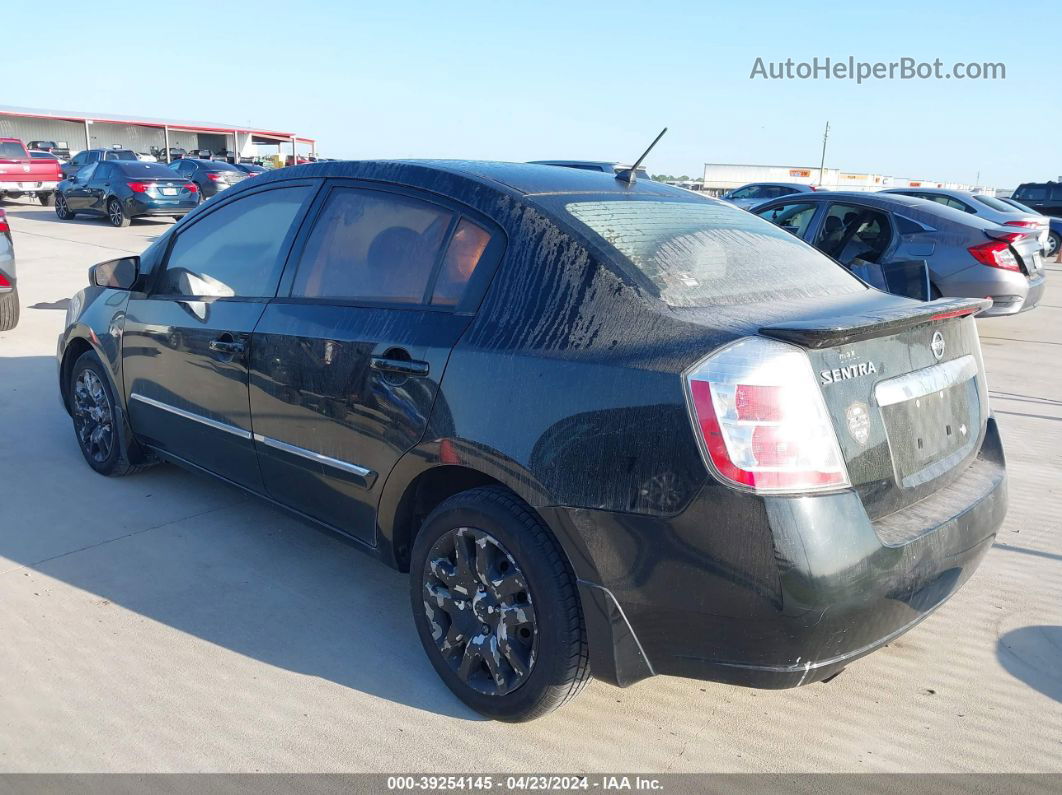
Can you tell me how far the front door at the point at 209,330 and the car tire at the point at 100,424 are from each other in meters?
0.21

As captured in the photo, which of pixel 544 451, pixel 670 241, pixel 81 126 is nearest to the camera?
pixel 544 451

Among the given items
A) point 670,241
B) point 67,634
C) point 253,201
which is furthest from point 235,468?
point 670,241

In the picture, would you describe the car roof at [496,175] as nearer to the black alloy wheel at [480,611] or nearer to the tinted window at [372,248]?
the tinted window at [372,248]

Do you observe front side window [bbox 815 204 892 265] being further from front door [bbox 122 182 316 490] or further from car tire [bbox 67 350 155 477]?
car tire [bbox 67 350 155 477]

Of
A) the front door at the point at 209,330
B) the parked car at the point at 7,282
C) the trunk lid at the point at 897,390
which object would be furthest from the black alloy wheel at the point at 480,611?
the parked car at the point at 7,282

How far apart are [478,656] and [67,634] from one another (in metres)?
1.62

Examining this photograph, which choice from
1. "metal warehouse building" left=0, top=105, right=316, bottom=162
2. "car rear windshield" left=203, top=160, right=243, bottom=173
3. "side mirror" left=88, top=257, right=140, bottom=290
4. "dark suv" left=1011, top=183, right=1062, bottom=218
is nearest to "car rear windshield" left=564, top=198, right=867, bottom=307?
"side mirror" left=88, top=257, right=140, bottom=290

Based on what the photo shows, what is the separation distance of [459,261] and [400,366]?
1.30ft

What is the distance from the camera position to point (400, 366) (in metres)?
2.83

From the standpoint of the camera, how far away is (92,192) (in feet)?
65.8

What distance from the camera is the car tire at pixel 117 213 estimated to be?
19.5 meters

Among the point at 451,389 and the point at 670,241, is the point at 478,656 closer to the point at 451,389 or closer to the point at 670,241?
the point at 451,389

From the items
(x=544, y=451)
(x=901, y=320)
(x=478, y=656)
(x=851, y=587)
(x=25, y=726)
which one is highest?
(x=901, y=320)

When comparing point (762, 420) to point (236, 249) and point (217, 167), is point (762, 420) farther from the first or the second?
point (217, 167)
